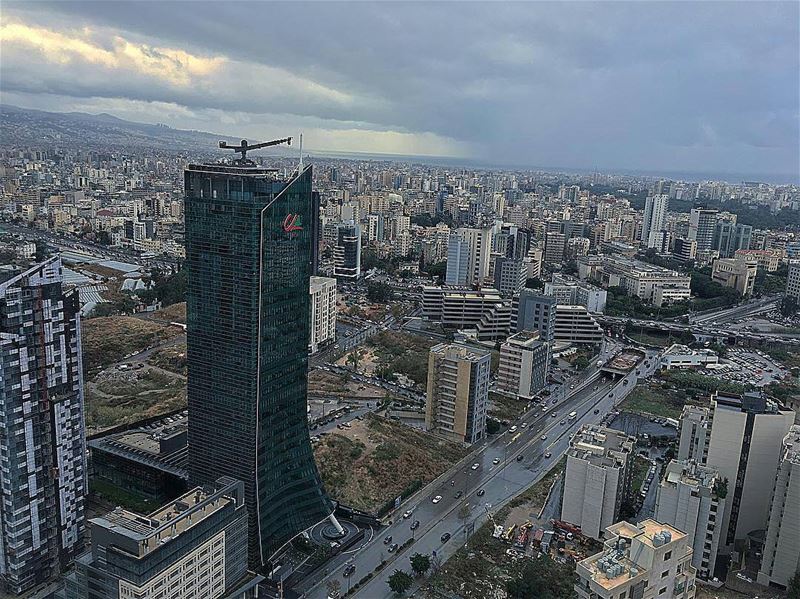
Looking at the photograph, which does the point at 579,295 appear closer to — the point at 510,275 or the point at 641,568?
the point at 510,275

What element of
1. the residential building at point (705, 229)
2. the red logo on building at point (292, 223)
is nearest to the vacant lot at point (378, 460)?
the red logo on building at point (292, 223)

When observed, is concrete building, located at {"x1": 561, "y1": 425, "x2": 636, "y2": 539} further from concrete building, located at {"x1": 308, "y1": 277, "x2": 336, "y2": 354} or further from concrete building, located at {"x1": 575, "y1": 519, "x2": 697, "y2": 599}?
concrete building, located at {"x1": 308, "y1": 277, "x2": 336, "y2": 354}

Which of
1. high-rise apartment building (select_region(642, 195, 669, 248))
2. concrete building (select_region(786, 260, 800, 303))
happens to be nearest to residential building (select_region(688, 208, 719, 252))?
high-rise apartment building (select_region(642, 195, 669, 248))

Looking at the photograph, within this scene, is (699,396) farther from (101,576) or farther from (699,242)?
(699,242)

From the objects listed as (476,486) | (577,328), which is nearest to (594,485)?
(476,486)

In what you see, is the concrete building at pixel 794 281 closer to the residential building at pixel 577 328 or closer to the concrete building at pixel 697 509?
the residential building at pixel 577 328

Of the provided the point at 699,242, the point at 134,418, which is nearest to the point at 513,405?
the point at 134,418
